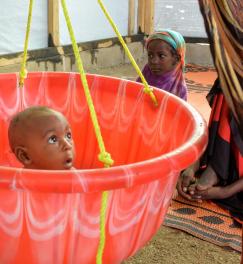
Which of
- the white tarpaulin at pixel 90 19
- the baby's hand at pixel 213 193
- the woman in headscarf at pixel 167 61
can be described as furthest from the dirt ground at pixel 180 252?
the white tarpaulin at pixel 90 19

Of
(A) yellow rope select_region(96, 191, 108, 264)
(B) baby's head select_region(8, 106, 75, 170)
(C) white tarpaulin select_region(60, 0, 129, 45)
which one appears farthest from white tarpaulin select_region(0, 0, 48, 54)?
(A) yellow rope select_region(96, 191, 108, 264)

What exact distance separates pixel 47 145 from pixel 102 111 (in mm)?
443

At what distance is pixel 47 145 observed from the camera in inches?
40.6

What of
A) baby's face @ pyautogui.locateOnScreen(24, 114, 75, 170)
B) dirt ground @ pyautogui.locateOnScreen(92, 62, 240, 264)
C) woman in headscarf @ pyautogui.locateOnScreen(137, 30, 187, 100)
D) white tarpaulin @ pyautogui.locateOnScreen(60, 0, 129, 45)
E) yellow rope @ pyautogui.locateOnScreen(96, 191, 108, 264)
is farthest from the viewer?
white tarpaulin @ pyautogui.locateOnScreen(60, 0, 129, 45)

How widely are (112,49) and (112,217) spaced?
3823 mm

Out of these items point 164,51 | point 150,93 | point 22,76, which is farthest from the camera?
point 164,51

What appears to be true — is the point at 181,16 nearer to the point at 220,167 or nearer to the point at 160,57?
the point at 160,57

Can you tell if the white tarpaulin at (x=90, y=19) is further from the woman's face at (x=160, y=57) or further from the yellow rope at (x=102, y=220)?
the yellow rope at (x=102, y=220)

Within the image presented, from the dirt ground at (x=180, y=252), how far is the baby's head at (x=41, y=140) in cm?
50

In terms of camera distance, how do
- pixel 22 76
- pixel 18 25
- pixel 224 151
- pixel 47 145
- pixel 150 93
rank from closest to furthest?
pixel 47 145 < pixel 150 93 < pixel 22 76 < pixel 224 151 < pixel 18 25

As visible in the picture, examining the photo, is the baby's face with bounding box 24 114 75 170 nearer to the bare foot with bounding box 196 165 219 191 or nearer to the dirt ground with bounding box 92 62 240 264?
the dirt ground with bounding box 92 62 240 264

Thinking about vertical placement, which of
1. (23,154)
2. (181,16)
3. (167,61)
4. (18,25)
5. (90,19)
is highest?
(23,154)

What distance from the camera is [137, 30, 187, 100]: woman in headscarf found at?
2.11 m

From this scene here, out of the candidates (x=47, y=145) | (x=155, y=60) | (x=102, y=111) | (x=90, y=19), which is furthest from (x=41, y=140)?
(x=90, y=19)
